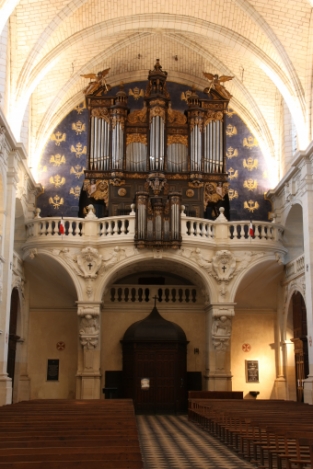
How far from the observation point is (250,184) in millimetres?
24000

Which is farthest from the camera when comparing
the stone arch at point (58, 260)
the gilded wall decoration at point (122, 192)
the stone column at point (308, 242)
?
the gilded wall decoration at point (122, 192)

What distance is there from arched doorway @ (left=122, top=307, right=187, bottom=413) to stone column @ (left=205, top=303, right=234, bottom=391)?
113 centimetres

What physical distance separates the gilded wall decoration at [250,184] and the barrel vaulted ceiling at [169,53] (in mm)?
736

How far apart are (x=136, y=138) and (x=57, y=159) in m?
3.40

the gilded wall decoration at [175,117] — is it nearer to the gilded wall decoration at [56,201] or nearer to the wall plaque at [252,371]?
the gilded wall decoration at [56,201]

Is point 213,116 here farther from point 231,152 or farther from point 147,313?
point 147,313

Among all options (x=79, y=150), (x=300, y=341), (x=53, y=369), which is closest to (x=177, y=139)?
(x=79, y=150)

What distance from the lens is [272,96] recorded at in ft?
77.4

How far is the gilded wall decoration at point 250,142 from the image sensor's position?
963 inches

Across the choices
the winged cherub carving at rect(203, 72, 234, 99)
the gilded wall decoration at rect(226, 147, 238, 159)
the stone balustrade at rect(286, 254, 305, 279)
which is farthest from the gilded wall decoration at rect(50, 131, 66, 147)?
the stone balustrade at rect(286, 254, 305, 279)

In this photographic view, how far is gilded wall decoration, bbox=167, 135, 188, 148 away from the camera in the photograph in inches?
885

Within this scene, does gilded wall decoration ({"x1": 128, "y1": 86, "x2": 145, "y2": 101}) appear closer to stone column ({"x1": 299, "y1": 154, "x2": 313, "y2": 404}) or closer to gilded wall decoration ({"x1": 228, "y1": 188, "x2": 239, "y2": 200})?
gilded wall decoration ({"x1": 228, "y1": 188, "x2": 239, "y2": 200})

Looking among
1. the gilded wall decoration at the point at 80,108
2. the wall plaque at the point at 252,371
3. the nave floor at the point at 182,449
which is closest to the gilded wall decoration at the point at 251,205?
the wall plaque at the point at 252,371

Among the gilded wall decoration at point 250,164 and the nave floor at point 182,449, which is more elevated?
the gilded wall decoration at point 250,164
